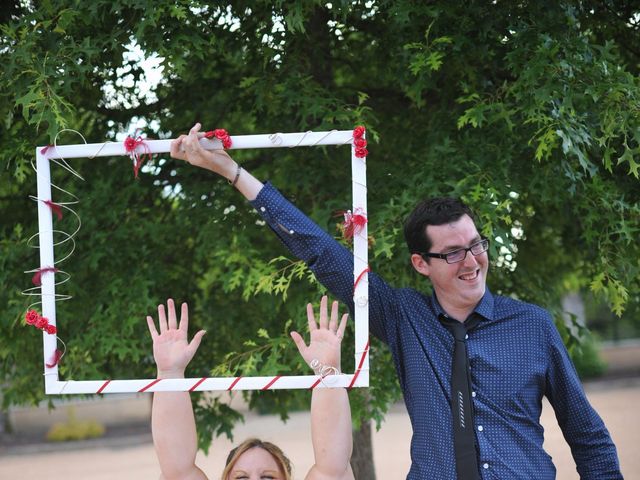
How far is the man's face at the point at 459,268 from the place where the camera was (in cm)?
244

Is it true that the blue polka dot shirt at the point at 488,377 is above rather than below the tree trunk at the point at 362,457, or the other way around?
above

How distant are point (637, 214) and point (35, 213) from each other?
288cm

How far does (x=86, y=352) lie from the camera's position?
13.7ft

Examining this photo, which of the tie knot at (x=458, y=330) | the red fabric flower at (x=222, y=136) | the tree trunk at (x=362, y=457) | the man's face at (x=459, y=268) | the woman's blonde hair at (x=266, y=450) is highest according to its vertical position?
the red fabric flower at (x=222, y=136)

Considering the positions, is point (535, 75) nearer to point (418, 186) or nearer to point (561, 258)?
point (418, 186)

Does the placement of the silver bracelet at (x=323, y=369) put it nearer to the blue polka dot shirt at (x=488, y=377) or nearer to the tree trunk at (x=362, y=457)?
the blue polka dot shirt at (x=488, y=377)

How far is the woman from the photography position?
2.40 m

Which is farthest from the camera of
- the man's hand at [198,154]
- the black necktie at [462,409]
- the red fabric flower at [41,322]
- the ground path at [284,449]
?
the ground path at [284,449]

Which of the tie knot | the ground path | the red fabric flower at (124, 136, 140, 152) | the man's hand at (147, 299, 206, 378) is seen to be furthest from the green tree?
the ground path

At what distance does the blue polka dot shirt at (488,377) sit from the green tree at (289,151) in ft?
2.70

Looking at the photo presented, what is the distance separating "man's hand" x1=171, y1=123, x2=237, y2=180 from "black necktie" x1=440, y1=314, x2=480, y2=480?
81 centimetres

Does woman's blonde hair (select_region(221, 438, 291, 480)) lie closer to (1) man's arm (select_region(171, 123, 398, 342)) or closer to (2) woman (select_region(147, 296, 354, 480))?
(2) woman (select_region(147, 296, 354, 480))

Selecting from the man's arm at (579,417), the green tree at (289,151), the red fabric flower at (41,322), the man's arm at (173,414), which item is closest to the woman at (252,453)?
the man's arm at (173,414)

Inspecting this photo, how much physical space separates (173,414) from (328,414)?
440 millimetres
